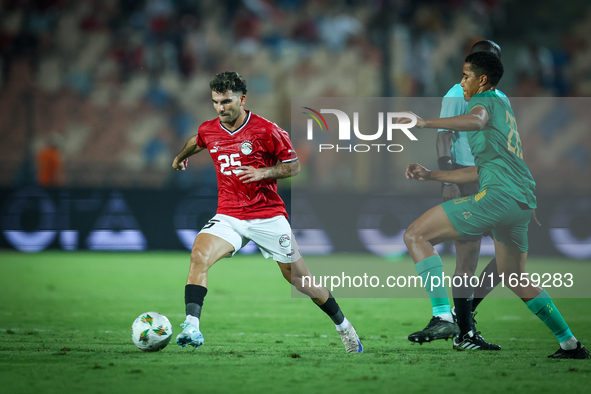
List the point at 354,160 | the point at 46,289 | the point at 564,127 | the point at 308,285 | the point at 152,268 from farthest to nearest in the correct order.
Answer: the point at 564,127 < the point at 354,160 < the point at 152,268 < the point at 46,289 < the point at 308,285

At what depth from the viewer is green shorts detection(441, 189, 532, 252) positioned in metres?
5.11

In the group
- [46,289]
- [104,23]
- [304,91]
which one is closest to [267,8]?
[304,91]

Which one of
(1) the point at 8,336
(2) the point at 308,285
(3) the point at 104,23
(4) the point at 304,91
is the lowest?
(1) the point at 8,336

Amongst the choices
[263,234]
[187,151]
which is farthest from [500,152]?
[187,151]

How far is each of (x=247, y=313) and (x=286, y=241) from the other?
248cm

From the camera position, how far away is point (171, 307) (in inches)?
309

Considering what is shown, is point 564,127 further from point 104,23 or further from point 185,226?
point 104,23

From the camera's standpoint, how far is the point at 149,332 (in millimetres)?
5055

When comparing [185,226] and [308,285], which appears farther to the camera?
[185,226]

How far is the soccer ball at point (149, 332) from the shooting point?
199 inches

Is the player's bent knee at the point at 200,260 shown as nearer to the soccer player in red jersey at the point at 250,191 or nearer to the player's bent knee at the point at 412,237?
the soccer player in red jersey at the point at 250,191

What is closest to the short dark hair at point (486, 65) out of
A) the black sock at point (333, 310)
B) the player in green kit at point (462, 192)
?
the player in green kit at point (462, 192)

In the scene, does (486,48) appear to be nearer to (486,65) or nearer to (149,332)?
(486,65)

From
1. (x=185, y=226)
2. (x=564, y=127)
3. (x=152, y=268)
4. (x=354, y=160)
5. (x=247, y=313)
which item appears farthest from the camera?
(x=564, y=127)
